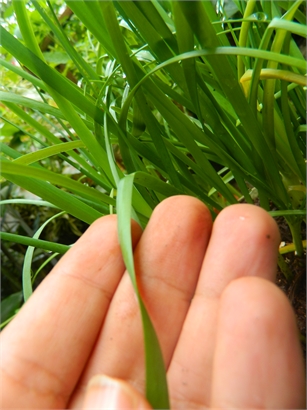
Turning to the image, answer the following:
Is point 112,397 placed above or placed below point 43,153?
below

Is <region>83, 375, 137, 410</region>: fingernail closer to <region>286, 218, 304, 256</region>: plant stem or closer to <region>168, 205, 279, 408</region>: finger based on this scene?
<region>168, 205, 279, 408</region>: finger

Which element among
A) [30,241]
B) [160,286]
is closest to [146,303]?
[160,286]

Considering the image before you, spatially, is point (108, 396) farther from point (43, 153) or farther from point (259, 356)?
point (43, 153)

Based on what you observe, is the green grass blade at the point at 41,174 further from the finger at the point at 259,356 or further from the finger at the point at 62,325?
the finger at the point at 259,356

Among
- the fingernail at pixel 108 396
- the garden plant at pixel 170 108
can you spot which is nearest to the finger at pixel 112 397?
the fingernail at pixel 108 396

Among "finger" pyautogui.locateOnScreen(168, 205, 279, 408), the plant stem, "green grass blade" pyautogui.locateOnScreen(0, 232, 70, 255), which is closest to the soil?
the plant stem

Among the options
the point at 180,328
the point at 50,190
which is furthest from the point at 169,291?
the point at 50,190

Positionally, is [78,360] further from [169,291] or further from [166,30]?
[166,30]
